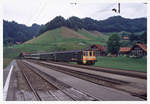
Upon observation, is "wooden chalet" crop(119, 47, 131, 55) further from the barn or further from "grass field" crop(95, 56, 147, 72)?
"grass field" crop(95, 56, 147, 72)

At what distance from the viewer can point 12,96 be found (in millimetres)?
9531

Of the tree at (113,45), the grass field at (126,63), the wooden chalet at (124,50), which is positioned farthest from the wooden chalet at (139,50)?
the tree at (113,45)

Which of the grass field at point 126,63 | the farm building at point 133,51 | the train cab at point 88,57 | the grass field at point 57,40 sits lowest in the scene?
the grass field at point 126,63

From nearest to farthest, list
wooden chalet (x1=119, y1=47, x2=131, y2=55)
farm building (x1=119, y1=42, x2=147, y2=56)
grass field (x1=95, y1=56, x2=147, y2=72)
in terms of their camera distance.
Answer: grass field (x1=95, y1=56, x2=147, y2=72)
farm building (x1=119, y1=42, x2=147, y2=56)
wooden chalet (x1=119, y1=47, x2=131, y2=55)

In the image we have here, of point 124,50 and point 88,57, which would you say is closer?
point 88,57

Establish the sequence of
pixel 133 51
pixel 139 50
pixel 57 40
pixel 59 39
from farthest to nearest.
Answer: pixel 57 40 < pixel 59 39 < pixel 133 51 < pixel 139 50

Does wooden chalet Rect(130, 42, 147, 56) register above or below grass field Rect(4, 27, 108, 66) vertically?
below

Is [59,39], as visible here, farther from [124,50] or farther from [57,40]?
[124,50]

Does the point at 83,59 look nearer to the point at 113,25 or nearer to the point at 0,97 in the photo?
the point at 113,25

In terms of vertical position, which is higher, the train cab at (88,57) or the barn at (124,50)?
the barn at (124,50)

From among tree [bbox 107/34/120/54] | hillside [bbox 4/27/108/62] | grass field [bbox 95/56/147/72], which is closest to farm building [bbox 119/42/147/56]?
grass field [bbox 95/56/147/72]

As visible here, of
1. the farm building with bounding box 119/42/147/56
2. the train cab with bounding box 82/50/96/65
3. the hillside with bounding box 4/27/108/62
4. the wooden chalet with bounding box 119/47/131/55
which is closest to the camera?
the hillside with bounding box 4/27/108/62

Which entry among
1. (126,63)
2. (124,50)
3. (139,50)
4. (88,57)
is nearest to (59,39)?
(88,57)

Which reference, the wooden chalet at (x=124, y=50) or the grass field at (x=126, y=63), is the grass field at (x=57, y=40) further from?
the wooden chalet at (x=124, y=50)
